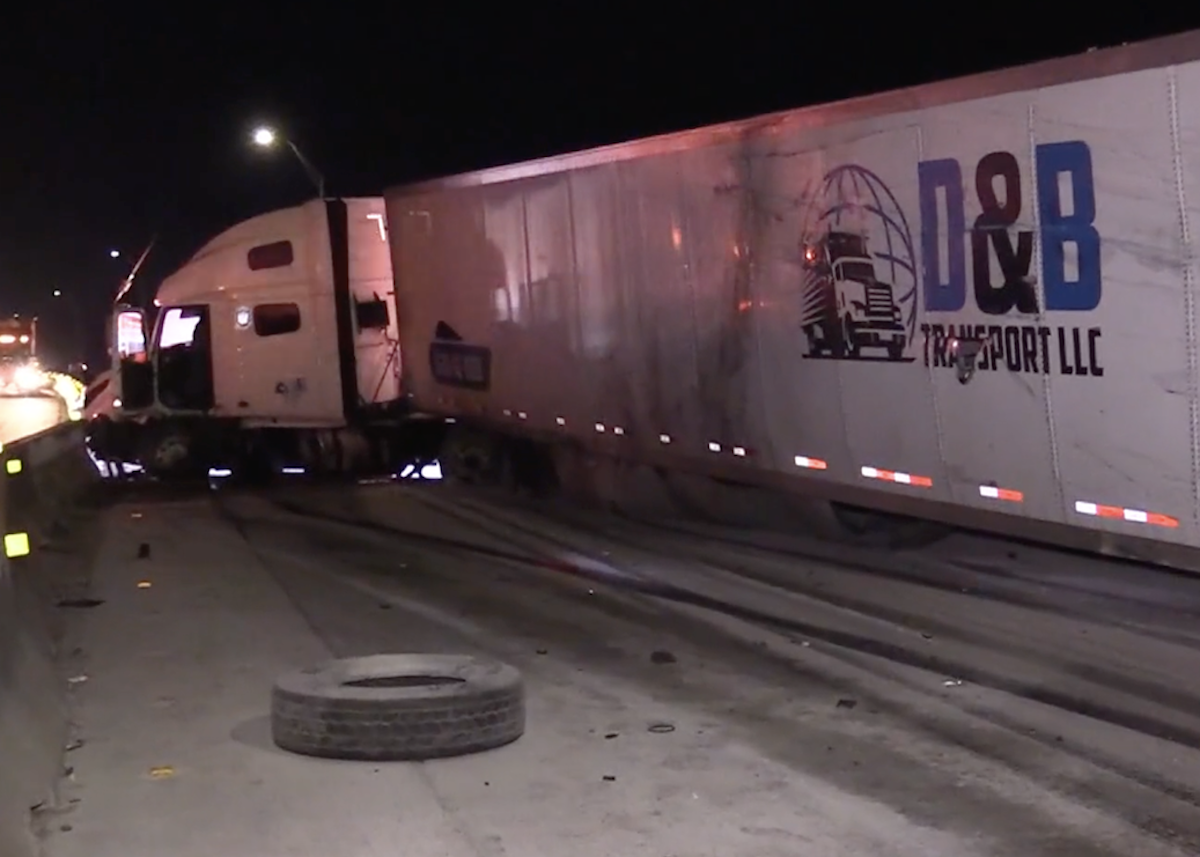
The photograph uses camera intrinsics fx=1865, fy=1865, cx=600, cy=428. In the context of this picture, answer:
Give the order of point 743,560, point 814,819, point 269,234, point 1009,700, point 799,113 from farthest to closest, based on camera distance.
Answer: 1. point 269,234
2. point 743,560
3. point 799,113
4. point 1009,700
5. point 814,819

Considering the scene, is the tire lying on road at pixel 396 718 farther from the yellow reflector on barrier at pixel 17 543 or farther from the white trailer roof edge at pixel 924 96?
the white trailer roof edge at pixel 924 96

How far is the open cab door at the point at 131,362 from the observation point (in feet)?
85.3

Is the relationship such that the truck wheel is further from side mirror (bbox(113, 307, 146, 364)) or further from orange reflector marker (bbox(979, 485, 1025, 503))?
orange reflector marker (bbox(979, 485, 1025, 503))

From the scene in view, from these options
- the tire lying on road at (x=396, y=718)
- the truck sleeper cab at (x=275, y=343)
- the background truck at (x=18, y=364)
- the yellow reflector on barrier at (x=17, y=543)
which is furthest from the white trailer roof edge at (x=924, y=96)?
the background truck at (x=18, y=364)

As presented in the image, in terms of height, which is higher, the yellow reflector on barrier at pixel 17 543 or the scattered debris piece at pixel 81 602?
the yellow reflector on barrier at pixel 17 543

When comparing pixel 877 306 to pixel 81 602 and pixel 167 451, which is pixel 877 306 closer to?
pixel 81 602

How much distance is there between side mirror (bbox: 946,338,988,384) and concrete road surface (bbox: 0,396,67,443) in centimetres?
3082

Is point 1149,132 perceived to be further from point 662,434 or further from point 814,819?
point 662,434

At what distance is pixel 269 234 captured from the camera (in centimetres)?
2505

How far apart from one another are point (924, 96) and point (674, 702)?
4.91m

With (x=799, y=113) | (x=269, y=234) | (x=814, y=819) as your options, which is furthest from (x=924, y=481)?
(x=269, y=234)

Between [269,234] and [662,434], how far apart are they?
9352 millimetres

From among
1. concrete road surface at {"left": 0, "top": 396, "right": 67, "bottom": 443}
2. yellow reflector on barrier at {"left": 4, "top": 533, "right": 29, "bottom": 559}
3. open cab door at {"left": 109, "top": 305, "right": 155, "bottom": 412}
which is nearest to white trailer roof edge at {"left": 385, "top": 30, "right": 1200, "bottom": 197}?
yellow reflector on barrier at {"left": 4, "top": 533, "right": 29, "bottom": 559}

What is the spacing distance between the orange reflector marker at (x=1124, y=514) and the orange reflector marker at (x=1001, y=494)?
648 mm
